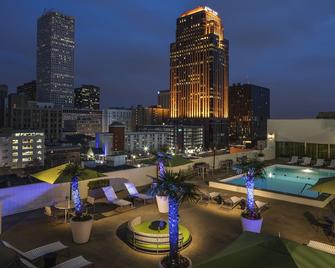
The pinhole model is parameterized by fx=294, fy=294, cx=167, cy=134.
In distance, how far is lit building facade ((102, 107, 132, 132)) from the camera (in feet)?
501

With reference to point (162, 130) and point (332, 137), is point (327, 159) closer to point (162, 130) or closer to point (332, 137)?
point (332, 137)

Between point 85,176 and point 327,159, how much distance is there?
19.3 meters

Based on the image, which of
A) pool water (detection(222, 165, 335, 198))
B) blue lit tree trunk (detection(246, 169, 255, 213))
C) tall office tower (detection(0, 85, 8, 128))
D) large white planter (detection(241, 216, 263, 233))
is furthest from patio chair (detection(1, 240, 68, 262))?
tall office tower (detection(0, 85, 8, 128))

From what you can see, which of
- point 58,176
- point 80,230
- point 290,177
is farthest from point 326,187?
point 290,177

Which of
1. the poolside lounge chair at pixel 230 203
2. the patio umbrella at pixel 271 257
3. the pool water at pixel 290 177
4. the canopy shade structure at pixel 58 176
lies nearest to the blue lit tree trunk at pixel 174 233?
the patio umbrella at pixel 271 257

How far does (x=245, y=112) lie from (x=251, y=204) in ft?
514

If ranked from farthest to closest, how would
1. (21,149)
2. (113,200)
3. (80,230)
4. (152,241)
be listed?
(21,149), (113,200), (80,230), (152,241)

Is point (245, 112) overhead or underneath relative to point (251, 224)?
overhead

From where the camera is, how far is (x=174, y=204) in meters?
5.82

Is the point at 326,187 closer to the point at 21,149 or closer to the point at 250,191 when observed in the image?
the point at 250,191

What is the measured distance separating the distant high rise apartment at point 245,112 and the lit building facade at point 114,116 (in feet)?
185

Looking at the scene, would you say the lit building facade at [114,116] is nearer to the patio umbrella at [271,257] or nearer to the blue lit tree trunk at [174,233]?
the blue lit tree trunk at [174,233]

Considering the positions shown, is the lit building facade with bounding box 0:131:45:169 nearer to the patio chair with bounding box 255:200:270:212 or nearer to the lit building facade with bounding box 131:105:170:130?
the lit building facade with bounding box 131:105:170:130

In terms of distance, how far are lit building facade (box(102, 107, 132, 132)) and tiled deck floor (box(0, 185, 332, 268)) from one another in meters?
141
